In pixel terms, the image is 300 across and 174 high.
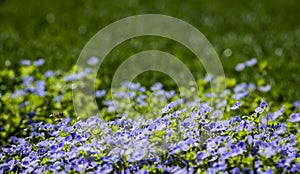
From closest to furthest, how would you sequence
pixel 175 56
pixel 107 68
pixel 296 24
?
pixel 107 68 < pixel 175 56 < pixel 296 24

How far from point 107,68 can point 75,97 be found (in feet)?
3.48

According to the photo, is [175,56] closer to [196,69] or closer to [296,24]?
[196,69]

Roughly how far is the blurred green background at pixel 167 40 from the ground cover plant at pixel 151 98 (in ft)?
0.05

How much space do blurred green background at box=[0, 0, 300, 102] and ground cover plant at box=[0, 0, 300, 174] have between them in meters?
0.02

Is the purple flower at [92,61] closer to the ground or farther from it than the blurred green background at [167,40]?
closer to the ground

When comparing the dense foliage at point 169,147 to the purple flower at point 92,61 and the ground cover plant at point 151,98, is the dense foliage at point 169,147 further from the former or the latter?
the purple flower at point 92,61

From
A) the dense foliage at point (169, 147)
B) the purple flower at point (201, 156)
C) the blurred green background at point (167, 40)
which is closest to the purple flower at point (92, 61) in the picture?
the blurred green background at point (167, 40)

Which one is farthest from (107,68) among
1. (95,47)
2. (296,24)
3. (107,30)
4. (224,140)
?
(296,24)

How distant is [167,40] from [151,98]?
2.50 m

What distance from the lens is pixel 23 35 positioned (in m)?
6.77

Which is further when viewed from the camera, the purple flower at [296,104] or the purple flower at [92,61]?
the purple flower at [92,61]

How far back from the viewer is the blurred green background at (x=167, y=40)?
18.1 feet

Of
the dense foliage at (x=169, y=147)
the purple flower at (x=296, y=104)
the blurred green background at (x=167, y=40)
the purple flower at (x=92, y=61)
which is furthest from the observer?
the blurred green background at (x=167, y=40)

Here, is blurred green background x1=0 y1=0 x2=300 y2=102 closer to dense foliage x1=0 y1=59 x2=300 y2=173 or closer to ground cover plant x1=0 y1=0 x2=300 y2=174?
ground cover plant x1=0 y1=0 x2=300 y2=174
